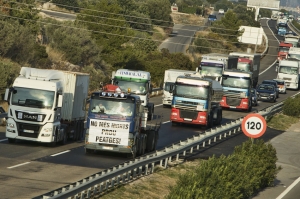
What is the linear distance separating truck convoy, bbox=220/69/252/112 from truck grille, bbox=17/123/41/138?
84.3 ft

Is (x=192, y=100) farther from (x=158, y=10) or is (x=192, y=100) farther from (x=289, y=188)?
(x=158, y=10)

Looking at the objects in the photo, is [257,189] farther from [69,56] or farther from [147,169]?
[69,56]

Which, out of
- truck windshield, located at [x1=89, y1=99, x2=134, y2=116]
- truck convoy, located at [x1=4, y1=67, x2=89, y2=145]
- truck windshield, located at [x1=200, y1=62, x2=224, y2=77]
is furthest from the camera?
truck windshield, located at [x1=200, y1=62, x2=224, y2=77]

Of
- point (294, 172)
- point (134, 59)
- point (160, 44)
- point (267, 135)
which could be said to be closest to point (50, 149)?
point (294, 172)

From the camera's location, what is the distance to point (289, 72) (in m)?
76.9

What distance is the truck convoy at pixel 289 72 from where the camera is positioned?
76.4 meters

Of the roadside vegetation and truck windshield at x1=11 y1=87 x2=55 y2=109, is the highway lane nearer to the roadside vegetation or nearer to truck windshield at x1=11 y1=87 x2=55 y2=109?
truck windshield at x1=11 y1=87 x2=55 y2=109

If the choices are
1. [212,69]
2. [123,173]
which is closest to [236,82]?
[212,69]

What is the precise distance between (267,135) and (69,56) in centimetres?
2231

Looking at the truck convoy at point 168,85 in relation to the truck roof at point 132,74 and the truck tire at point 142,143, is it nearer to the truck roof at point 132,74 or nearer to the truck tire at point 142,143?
the truck roof at point 132,74

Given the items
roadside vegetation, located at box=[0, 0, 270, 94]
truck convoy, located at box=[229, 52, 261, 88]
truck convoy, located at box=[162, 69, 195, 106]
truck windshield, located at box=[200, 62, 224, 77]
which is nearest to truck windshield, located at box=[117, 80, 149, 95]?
roadside vegetation, located at box=[0, 0, 270, 94]

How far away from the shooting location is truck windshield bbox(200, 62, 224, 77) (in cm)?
5553

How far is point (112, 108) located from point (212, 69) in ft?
101

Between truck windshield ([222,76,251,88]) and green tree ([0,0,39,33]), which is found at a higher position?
green tree ([0,0,39,33])
